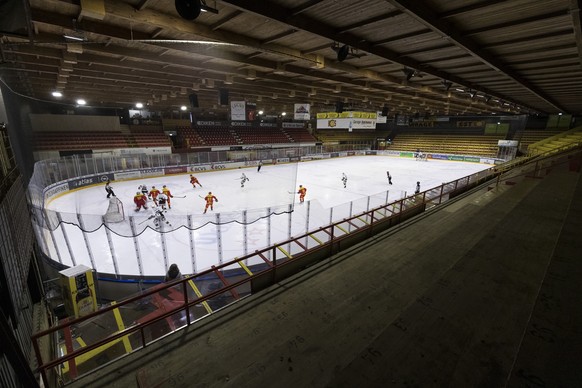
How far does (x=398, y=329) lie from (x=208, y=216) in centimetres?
655

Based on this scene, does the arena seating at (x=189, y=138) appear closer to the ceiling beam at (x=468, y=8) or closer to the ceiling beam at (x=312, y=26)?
the ceiling beam at (x=312, y=26)

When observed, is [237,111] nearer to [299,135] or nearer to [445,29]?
[445,29]

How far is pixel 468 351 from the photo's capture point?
3.72 meters

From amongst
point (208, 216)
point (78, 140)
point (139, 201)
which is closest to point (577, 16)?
point (208, 216)

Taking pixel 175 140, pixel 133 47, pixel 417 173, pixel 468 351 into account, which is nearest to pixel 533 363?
pixel 468 351

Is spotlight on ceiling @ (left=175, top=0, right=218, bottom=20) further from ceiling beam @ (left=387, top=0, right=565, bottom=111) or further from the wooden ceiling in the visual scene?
ceiling beam @ (left=387, top=0, right=565, bottom=111)

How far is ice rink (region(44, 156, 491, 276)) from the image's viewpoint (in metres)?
8.67

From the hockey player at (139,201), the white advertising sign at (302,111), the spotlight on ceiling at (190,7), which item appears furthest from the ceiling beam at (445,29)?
the hockey player at (139,201)

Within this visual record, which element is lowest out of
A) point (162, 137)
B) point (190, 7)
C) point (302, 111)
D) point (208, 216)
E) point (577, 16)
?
point (208, 216)

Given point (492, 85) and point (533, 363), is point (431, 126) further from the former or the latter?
point (533, 363)

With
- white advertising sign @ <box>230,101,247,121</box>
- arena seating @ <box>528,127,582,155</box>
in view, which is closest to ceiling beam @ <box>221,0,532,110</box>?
white advertising sign @ <box>230,101,247,121</box>

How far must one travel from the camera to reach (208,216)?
28.7 ft

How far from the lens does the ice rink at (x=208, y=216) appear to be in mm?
8672

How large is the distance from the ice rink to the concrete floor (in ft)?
11.9
